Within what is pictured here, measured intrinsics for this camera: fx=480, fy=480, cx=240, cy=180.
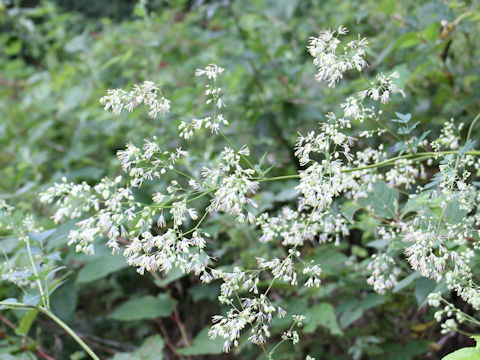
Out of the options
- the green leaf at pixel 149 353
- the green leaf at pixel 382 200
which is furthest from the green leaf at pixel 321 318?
the green leaf at pixel 149 353

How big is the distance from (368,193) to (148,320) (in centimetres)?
170

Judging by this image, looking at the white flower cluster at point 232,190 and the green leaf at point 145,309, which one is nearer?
the white flower cluster at point 232,190

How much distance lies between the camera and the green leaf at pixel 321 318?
1961 millimetres

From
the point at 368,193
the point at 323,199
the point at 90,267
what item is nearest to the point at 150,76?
the point at 90,267

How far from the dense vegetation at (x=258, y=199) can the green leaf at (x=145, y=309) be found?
1 centimetres

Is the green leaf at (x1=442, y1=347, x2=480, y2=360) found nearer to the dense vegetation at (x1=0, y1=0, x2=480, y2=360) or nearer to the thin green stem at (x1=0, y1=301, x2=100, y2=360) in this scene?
the dense vegetation at (x1=0, y1=0, x2=480, y2=360)

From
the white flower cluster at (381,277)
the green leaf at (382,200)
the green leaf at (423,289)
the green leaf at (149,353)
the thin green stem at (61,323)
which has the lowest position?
the green leaf at (149,353)

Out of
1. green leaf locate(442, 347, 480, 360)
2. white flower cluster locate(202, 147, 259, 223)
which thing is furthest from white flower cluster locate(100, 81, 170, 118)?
green leaf locate(442, 347, 480, 360)

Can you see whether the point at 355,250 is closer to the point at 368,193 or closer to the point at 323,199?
the point at 368,193

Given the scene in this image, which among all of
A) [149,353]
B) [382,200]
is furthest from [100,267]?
[382,200]

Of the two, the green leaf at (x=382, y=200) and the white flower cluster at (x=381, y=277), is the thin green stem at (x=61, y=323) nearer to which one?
the white flower cluster at (x=381, y=277)

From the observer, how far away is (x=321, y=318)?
2.02 metres

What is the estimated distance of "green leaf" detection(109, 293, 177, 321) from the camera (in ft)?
7.70

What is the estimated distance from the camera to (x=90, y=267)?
244 cm
